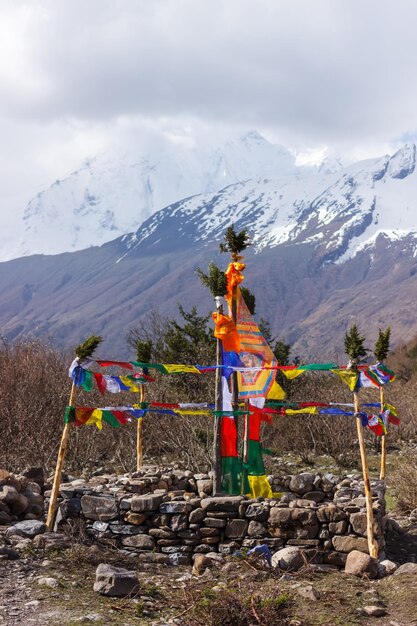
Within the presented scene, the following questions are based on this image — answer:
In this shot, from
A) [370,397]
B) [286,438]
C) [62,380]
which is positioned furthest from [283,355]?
[62,380]

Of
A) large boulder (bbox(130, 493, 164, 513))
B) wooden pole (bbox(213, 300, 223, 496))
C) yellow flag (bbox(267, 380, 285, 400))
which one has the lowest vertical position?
large boulder (bbox(130, 493, 164, 513))

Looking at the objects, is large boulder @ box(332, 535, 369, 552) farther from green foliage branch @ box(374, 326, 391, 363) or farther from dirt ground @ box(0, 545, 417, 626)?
green foliage branch @ box(374, 326, 391, 363)

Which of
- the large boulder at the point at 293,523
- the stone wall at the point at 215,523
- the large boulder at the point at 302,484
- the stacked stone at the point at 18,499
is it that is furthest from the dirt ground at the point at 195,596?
the large boulder at the point at 302,484

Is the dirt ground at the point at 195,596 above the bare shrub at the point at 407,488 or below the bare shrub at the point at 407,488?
below

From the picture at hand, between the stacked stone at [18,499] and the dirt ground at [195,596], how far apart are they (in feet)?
5.57

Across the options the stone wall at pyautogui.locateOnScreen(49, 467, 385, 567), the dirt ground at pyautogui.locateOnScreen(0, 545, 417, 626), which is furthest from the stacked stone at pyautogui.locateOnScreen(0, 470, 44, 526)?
the dirt ground at pyautogui.locateOnScreen(0, 545, 417, 626)

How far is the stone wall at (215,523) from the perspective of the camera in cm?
1056

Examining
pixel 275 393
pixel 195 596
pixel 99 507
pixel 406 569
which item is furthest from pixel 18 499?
pixel 406 569

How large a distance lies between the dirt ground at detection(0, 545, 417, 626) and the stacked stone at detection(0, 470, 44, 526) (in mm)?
1697

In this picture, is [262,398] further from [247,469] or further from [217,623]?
[217,623]

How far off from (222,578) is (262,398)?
3.86 meters

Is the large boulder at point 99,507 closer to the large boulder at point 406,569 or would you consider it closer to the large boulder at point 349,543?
the large boulder at point 349,543

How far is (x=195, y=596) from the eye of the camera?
8.53 m

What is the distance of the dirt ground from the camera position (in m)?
7.92
